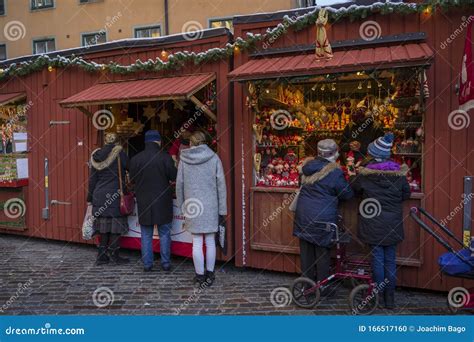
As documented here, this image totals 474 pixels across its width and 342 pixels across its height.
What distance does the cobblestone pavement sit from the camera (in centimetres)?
489

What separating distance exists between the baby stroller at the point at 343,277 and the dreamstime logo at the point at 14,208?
581 centimetres

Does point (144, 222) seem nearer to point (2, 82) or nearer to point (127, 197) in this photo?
point (127, 197)

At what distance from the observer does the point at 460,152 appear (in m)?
5.12

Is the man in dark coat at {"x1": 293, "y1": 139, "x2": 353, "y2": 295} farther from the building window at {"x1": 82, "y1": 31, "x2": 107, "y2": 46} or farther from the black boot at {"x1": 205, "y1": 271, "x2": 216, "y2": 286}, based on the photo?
the building window at {"x1": 82, "y1": 31, "x2": 107, "y2": 46}

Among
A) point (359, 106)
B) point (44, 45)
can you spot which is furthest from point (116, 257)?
point (44, 45)

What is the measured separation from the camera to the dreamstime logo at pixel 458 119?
5.09 meters

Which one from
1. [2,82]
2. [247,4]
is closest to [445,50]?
[2,82]

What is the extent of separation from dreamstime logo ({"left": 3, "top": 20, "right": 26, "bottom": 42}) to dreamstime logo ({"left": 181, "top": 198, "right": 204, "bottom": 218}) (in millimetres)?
25330

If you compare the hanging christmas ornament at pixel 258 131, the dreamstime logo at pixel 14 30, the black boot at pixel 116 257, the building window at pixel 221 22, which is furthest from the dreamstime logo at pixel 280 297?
the dreamstime logo at pixel 14 30

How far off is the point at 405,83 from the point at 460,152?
3.74 feet

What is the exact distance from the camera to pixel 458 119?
512 cm

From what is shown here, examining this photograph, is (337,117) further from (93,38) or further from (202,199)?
(93,38)

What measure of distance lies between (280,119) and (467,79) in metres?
2.66

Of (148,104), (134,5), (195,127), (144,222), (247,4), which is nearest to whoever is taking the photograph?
(144,222)
